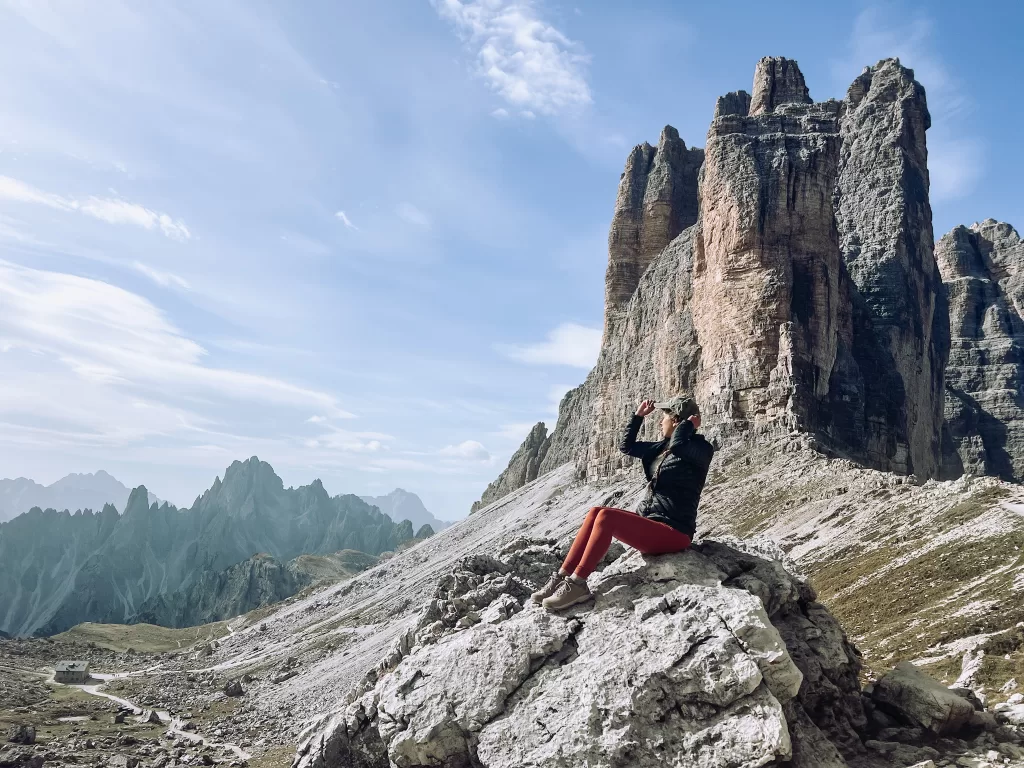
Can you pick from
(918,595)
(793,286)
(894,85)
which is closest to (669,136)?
(894,85)

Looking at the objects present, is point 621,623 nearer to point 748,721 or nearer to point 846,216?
point 748,721

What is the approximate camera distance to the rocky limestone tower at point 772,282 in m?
64.5

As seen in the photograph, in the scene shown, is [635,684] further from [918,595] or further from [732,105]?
[732,105]

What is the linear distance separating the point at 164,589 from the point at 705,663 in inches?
8886

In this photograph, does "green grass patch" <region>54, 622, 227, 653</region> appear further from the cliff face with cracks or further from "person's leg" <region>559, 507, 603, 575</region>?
"person's leg" <region>559, 507, 603, 575</region>

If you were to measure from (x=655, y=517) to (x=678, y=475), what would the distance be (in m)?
0.78

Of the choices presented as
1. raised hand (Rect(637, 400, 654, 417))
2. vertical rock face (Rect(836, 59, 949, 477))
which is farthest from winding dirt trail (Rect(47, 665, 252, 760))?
vertical rock face (Rect(836, 59, 949, 477))

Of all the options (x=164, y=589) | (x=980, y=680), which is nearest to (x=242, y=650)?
(x=980, y=680)

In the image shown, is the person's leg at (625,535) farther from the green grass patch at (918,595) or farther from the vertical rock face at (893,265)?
the vertical rock face at (893,265)

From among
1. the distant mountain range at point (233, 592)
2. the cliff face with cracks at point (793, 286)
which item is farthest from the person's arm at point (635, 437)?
the distant mountain range at point (233, 592)

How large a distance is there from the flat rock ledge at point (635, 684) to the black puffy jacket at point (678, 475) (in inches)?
26.3

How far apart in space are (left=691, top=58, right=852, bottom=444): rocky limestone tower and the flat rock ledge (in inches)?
2222

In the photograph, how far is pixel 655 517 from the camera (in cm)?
971

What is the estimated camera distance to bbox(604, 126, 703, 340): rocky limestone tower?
112375 mm
